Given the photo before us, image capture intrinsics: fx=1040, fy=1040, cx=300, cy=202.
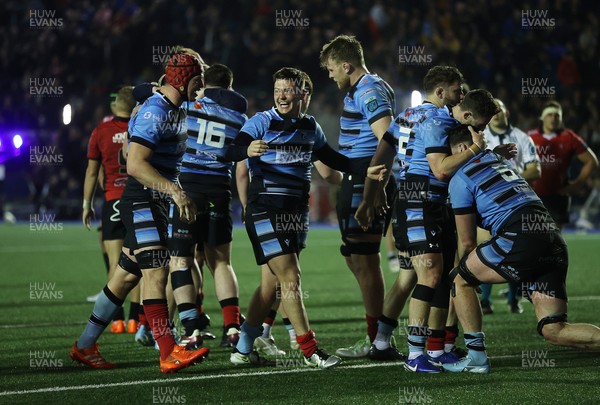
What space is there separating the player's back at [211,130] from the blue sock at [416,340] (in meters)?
2.26

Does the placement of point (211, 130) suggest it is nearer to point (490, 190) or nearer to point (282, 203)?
point (282, 203)

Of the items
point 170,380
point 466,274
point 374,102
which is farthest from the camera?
point 374,102

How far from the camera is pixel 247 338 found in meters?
8.09

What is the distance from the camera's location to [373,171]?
25.7 feet

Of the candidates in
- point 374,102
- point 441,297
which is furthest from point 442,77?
point 441,297

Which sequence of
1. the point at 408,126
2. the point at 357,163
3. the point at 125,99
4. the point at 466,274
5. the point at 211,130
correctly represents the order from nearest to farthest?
1. the point at 466,274
2. the point at 408,126
3. the point at 357,163
4. the point at 211,130
5. the point at 125,99

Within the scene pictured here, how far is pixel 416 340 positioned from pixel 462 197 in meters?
1.20

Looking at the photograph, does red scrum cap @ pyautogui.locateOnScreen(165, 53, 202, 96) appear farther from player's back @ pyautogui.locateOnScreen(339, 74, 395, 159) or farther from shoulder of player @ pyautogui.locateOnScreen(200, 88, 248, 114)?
player's back @ pyautogui.locateOnScreen(339, 74, 395, 159)

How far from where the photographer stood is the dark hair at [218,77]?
9.01m

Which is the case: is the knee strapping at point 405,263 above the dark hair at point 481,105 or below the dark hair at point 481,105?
below

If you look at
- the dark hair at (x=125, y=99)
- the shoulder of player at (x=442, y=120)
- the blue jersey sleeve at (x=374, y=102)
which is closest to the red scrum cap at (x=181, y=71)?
the blue jersey sleeve at (x=374, y=102)

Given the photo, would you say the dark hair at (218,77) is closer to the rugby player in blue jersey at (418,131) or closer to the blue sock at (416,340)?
the rugby player in blue jersey at (418,131)

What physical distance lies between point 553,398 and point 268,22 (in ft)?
79.1

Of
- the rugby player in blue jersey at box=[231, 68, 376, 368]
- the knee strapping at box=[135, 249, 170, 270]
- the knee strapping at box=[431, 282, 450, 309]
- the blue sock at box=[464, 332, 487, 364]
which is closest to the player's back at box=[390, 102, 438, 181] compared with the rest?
the rugby player in blue jersey at box=[231, 68, 376, 368]
